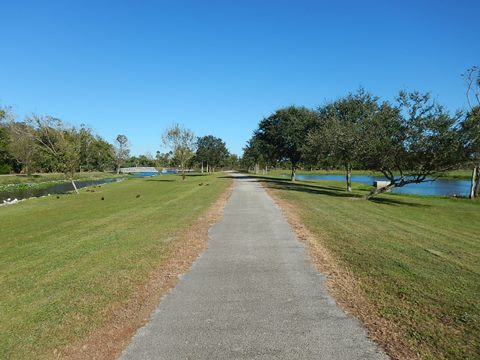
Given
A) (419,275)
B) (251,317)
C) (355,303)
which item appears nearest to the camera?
(251,317)

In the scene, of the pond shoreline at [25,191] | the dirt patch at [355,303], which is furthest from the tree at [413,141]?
the pond shoreline at [25,191]

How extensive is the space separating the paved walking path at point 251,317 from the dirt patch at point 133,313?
0.49 feet

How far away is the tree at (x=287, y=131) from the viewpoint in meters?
41.5

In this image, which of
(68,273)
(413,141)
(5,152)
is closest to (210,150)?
(5,152)

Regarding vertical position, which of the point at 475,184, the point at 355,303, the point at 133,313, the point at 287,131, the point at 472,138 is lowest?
the point at 133,313

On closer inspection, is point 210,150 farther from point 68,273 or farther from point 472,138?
point 68,273

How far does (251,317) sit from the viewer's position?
4855mm

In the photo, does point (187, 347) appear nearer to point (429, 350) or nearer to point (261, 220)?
point (429, 350)

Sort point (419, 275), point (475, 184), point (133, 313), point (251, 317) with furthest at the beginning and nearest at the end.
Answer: point (475, 184) < point (419, 275) < point (133, 313) < point (251, 317)

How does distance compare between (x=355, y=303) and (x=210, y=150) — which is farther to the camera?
(x=210, y=150)

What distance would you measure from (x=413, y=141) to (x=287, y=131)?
2175 cm

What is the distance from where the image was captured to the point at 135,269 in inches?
280

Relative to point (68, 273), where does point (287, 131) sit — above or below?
above

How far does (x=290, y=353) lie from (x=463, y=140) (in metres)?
20.7
